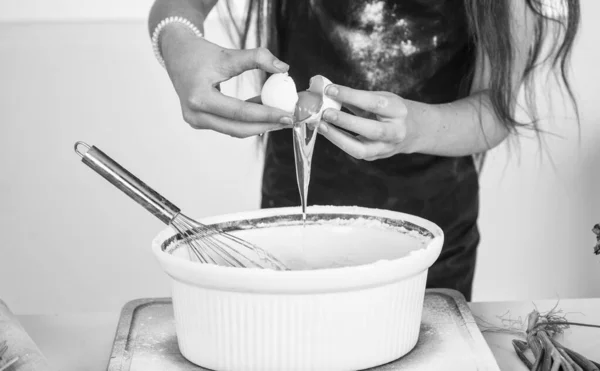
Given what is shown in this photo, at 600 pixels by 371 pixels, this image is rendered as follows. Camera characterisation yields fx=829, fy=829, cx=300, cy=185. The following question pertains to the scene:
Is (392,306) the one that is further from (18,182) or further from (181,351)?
(18,182)

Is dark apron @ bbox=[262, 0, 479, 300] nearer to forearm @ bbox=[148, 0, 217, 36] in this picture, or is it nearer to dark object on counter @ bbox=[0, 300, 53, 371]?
forearm @ bbox=[148, 0, 217, 36]

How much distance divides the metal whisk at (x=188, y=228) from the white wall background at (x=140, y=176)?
5.56 feet

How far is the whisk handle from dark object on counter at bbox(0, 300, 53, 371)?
6.4 inches

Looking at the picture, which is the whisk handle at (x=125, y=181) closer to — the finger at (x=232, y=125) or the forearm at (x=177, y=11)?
the finger at (x=232, y=125)

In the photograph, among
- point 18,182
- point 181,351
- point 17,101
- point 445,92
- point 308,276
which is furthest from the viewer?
point 17,101

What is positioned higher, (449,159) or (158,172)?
(449,159)

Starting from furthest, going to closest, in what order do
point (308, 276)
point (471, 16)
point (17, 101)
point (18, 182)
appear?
point (17, 101) → point (18, 182) → point (471, 16) → point (308, 276)

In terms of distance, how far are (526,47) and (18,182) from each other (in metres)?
2.06

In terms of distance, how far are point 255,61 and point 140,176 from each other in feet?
6.28

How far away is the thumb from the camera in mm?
832

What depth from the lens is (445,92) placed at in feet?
3.68

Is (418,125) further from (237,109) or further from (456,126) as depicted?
(237,109)

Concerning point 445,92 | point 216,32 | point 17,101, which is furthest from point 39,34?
point 445,92

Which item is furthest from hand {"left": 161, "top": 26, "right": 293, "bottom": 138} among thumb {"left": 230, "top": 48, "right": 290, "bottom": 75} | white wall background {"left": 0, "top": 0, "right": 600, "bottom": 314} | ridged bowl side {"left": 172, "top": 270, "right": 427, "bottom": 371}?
white wall background {"left": 0, "top": 0, "right": 600, "bottom": 314}
